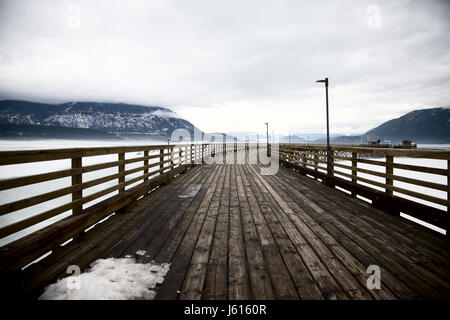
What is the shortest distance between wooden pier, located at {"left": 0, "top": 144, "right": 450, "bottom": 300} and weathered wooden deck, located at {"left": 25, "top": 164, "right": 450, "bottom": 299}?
0.01 meters

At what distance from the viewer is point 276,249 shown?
2906mm

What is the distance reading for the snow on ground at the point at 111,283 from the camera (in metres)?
1.96

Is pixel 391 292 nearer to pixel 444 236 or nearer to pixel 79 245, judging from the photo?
pixel 444 236

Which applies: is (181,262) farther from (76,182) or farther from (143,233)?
(76,182)

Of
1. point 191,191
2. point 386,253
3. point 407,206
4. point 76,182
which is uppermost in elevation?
point 76,182

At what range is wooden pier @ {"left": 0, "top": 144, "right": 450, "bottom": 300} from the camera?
6.96ft

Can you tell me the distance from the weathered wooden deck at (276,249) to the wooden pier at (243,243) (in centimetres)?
1

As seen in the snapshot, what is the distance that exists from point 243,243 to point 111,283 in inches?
64.4

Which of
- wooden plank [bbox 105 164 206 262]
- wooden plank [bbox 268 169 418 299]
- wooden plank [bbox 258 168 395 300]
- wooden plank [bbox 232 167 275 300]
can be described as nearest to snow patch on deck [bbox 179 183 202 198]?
wooden plank [bbox 105 164 206 262]

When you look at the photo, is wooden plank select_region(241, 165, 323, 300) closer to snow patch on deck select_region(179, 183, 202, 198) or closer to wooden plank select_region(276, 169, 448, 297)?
wooden plank select_region(276, 169, 448, 297)

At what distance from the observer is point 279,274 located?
2328mm

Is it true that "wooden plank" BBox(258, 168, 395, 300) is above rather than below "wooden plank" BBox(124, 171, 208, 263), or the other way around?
below

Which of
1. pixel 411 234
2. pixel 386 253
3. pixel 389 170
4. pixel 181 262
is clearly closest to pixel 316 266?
pixel 386 253

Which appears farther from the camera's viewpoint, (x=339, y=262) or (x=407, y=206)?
(x=407, y=206)
